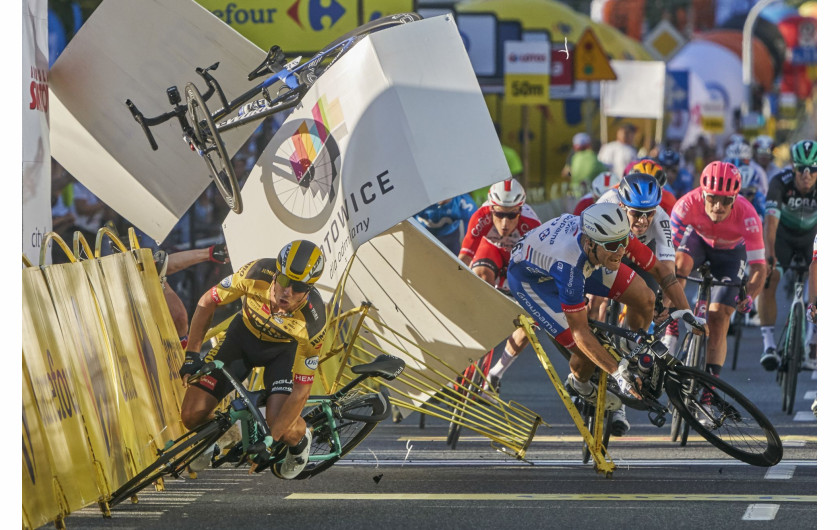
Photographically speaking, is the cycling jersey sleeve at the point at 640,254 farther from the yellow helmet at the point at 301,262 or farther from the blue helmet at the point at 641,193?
the yellow helmet at the point at 301,262

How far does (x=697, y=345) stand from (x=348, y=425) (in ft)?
10.1

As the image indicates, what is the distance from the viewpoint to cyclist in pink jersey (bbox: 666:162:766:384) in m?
10.2

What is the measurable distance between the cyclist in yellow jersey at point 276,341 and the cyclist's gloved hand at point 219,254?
65.1 inches

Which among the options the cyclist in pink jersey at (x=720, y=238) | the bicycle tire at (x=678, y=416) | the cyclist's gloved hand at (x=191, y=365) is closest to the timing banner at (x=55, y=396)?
the cyclist's gloved hand at (x=191, y=365)

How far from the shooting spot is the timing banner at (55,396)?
6.64 metres

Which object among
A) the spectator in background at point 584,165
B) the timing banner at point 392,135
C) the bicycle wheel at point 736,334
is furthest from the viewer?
the spectator in background at point 584,165

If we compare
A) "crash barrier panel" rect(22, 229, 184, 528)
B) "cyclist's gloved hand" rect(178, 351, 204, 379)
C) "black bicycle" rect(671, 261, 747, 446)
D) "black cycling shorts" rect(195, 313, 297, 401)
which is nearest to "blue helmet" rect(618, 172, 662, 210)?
"black bicycle" rect(671, 261, 747, 446)

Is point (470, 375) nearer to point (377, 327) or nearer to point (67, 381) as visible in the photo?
point (377, 327)

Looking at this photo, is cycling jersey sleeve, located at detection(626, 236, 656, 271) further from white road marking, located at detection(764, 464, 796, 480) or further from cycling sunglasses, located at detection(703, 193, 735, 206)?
white road marking, located at detection(764, 464, 796, 480)

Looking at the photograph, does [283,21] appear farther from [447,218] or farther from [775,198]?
[775,198]

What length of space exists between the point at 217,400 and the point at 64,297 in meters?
1.14

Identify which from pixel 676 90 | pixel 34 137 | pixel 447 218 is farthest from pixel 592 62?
pixel 676 90

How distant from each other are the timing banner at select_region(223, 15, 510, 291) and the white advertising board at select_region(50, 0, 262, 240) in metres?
1.45

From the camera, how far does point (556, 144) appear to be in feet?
99.7
